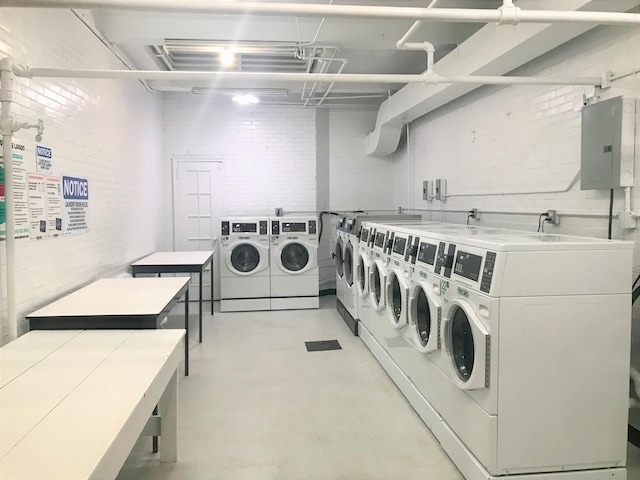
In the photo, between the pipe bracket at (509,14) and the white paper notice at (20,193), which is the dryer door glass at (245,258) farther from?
the pipe bracket at (509,14)

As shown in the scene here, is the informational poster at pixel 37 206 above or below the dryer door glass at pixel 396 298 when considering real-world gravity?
above

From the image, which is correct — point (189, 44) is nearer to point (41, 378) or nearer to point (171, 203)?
point (171, 203)

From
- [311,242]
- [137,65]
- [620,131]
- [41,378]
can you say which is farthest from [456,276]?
[137,65]

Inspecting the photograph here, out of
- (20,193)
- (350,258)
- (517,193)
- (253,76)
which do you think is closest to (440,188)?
(350,258)

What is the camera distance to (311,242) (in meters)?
6.69

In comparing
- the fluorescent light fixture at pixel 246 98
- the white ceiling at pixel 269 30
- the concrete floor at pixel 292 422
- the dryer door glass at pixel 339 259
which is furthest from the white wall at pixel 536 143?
the fluorescent light fixture at pixel 246 98

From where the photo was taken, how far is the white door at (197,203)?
717cm

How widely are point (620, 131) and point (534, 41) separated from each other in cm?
91

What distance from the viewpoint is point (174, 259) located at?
5344mm

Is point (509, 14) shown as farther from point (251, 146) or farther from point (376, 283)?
point (251, 146)

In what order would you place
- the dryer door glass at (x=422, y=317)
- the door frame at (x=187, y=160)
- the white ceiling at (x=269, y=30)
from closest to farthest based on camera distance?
the dryer door glass at (x=422, y=317) < the white ceiling at (x=269, y=30) < the door frame at (x=187, y=160)

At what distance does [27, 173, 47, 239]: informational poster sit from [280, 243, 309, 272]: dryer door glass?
12.7ft

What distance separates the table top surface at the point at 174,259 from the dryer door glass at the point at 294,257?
50.1 inches

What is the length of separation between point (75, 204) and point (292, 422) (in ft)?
7.76
